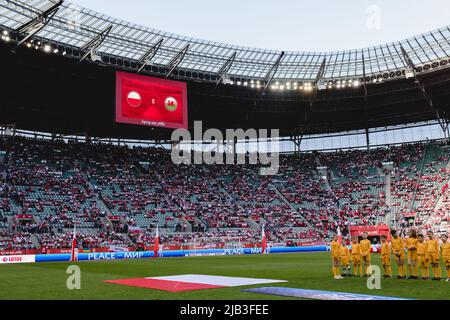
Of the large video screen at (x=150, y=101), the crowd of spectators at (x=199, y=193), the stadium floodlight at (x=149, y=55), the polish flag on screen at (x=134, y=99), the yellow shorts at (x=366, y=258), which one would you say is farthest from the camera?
the crowd of spectators at (x=199, y=193)

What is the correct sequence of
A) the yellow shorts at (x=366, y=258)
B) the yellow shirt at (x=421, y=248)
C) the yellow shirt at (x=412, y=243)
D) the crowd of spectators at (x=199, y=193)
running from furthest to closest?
the crowd of spectators at (x=199, y=193) < the yellow shorts at (x=366, y=258) < the yellow shirt at (x=412, y=243) < the yellow shirt at (x=421, y=248)

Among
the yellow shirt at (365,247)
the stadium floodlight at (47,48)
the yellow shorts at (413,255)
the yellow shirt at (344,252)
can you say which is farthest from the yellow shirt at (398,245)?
the stadium floodlight at (47,48)

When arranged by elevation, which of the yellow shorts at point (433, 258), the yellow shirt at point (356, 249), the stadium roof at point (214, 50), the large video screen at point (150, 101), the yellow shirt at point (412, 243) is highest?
the stadium roof at point (214, 50)

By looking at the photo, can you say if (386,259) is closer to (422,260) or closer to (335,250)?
(422,260)

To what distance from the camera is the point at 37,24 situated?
142 ft

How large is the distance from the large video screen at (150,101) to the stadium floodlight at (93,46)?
3.15 metres

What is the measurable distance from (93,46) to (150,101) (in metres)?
8.23

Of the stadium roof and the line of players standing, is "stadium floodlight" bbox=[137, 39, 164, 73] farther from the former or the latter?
the line of players standing

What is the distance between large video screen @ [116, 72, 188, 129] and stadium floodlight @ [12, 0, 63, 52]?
9.69 m

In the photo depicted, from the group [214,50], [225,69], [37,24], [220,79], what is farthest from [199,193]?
[37,24]

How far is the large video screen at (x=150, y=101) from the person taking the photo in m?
49.2

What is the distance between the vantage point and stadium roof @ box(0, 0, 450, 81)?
44812 mm

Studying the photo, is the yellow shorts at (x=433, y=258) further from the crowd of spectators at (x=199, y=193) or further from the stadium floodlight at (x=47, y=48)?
the stadium floodlight at (x=47, y=48)
